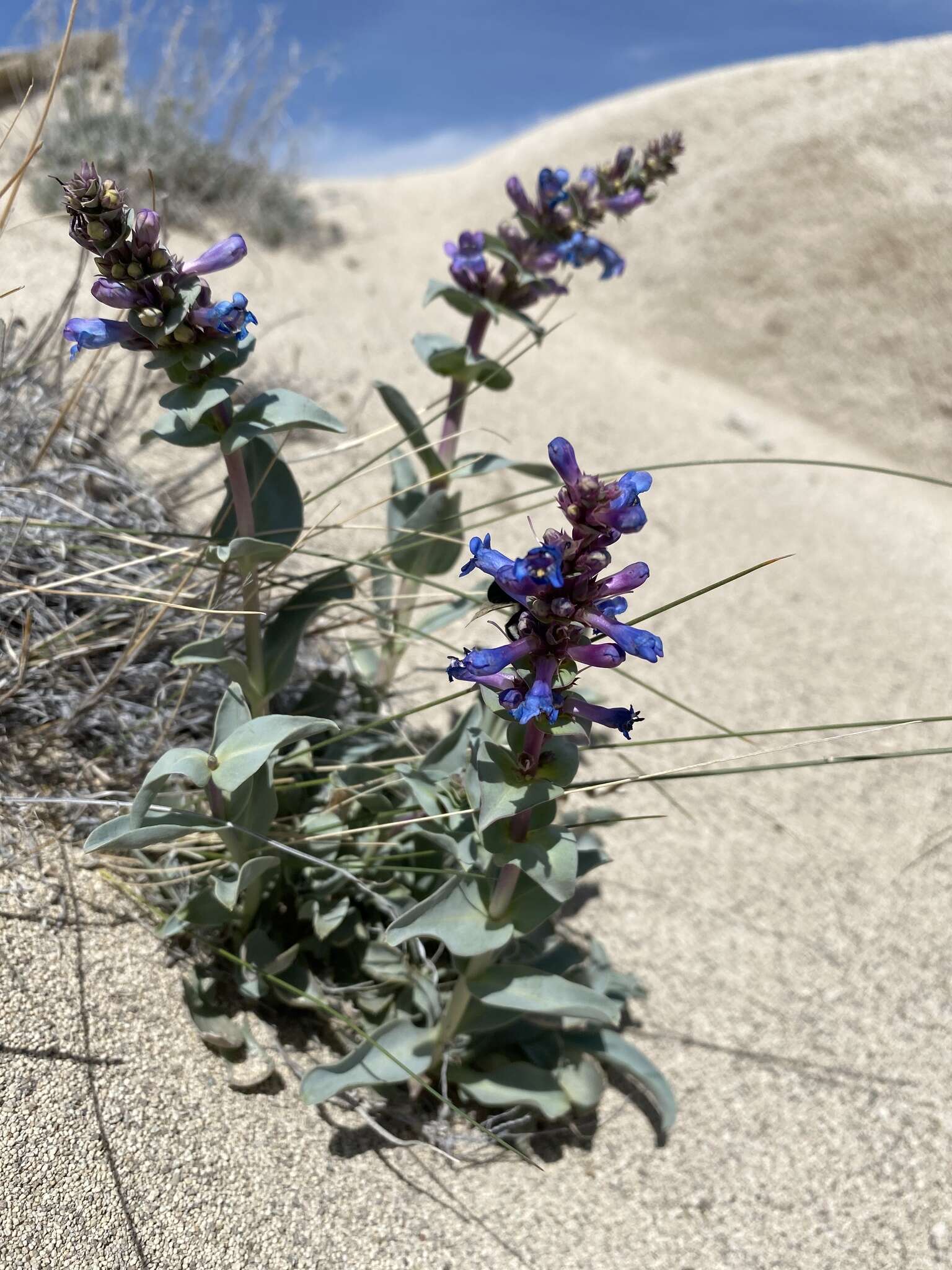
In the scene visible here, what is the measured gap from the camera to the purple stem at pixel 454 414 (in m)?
2.80

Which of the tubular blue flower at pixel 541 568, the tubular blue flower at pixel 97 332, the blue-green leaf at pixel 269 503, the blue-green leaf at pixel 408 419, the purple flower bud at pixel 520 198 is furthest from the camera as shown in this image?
the purple flower bud at pixel 520 198

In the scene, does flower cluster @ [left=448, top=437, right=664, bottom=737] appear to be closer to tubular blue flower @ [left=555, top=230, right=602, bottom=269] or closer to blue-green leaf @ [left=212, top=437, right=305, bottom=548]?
blue-green leaf @ [left=212, top=437, right=305, bottom=548]

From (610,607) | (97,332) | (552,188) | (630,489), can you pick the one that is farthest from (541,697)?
(552,188)

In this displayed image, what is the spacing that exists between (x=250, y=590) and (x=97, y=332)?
0.66 m

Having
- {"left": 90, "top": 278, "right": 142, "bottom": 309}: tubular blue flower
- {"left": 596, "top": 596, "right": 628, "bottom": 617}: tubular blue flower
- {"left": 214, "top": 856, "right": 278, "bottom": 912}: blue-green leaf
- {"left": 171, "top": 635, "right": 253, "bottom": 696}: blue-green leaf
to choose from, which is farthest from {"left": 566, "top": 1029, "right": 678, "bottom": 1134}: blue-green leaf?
{"left": 90, "top": 278, "right": 142, "bottom": 309}: tubular blue flower

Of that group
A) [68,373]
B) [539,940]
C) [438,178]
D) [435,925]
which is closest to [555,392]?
[68,373]

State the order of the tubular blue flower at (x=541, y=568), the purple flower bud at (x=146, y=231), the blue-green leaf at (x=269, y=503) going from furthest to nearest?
the blue-green leaf at (x=269, y=503), the purple flower bud at (x=146, y=231), the tubular blue flower at (x=541, y=568)

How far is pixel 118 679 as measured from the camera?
267 centimetres

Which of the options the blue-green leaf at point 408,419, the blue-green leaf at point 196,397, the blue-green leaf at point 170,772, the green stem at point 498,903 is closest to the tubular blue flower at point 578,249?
the blue-green leaf at point 408,419

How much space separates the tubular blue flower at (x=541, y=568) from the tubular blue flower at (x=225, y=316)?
0.75 meters

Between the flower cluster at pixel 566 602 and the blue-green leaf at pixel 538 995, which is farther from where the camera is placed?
the blue-green leaf at pixel 538 995

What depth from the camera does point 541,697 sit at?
1.53m

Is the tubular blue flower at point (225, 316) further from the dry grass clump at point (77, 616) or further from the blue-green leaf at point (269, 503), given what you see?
the dry grass clump at point (77, 616)

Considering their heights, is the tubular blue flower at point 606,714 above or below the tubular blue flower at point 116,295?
below
